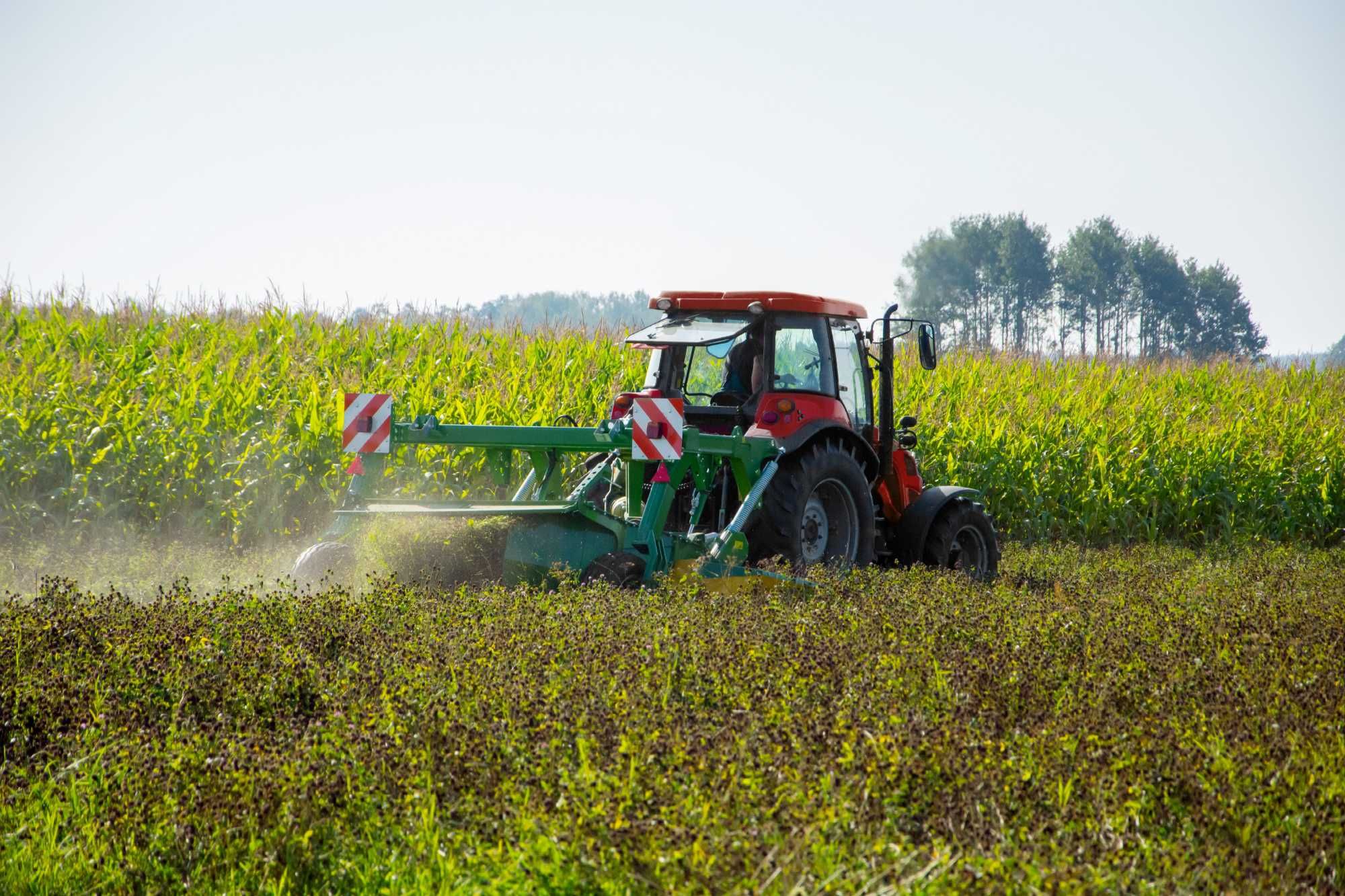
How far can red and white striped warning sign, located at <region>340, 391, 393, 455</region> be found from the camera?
→ 20.7 ft

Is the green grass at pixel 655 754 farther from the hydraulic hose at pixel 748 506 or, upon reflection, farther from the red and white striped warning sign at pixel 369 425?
the red and white striped warning sign at pixel 369 425

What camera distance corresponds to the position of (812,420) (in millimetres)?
7207

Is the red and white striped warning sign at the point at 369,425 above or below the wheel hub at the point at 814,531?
above

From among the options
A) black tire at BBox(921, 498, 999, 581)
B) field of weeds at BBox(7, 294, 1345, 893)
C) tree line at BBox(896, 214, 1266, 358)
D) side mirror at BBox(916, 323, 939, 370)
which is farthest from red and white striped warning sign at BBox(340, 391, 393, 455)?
tree line at BBox(896, 214, 1266, 358)

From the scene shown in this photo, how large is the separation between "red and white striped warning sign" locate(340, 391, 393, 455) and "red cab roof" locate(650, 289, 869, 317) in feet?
6.73

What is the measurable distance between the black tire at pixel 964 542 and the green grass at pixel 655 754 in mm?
2782

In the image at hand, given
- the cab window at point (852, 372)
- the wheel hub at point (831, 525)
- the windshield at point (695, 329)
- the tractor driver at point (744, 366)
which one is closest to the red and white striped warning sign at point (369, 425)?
the windshield at point (695, 329)

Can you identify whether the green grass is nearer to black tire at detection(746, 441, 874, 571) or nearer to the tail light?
black tire at detection(746, 441, 874, 571)

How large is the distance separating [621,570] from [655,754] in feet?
9.05

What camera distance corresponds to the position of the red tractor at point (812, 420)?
695 cm

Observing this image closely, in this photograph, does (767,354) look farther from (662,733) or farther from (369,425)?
(662,733)

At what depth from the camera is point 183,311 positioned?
13609mm

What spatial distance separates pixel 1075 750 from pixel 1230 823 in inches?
19.2

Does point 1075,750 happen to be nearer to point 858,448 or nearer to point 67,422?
point 858,448
